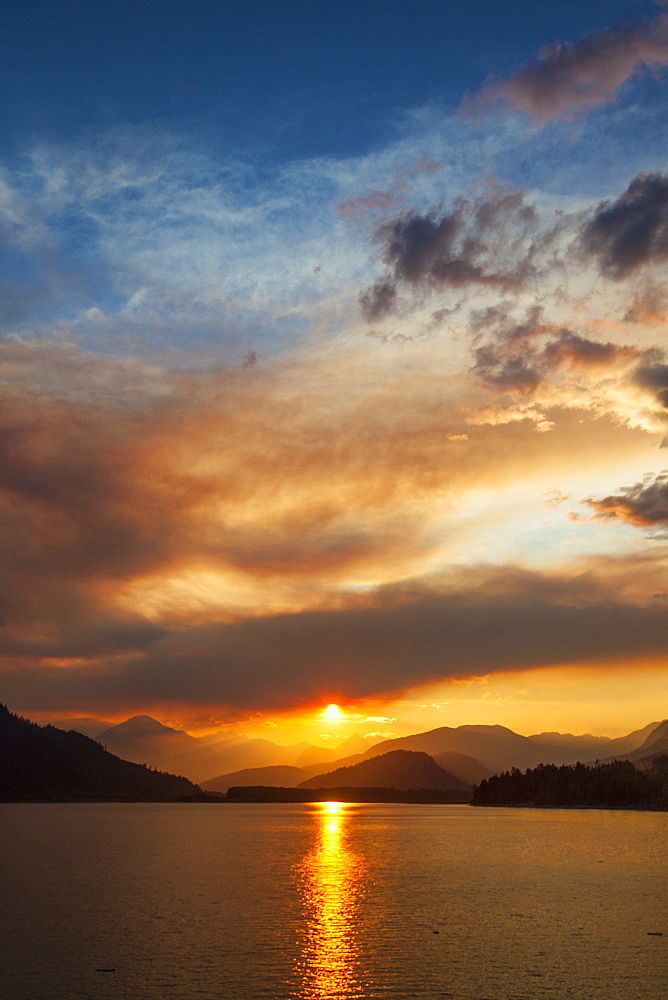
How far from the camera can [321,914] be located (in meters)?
85.2

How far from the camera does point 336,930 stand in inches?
2985

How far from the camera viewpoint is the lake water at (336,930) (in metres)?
55.3

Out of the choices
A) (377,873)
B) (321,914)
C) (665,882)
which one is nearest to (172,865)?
(377,873)

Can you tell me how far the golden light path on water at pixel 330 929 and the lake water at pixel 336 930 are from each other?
0.21 m

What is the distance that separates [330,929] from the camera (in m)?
76.3

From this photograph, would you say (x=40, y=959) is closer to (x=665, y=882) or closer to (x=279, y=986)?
(x=279, y=986)

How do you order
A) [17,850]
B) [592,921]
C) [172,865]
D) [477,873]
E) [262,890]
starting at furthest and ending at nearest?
[17,850] < [172,865] < [477,873] < [262,890] < [592,921]

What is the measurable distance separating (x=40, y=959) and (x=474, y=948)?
33268 millimetres

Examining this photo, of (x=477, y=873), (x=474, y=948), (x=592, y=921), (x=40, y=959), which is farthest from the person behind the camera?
(x=477, y=873)

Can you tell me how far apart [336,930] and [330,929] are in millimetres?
755

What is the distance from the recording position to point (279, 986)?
54.8 meters

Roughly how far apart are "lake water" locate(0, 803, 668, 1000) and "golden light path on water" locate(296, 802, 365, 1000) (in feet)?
0.68

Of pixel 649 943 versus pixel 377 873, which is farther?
pixel 377 873

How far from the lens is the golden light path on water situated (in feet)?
181
